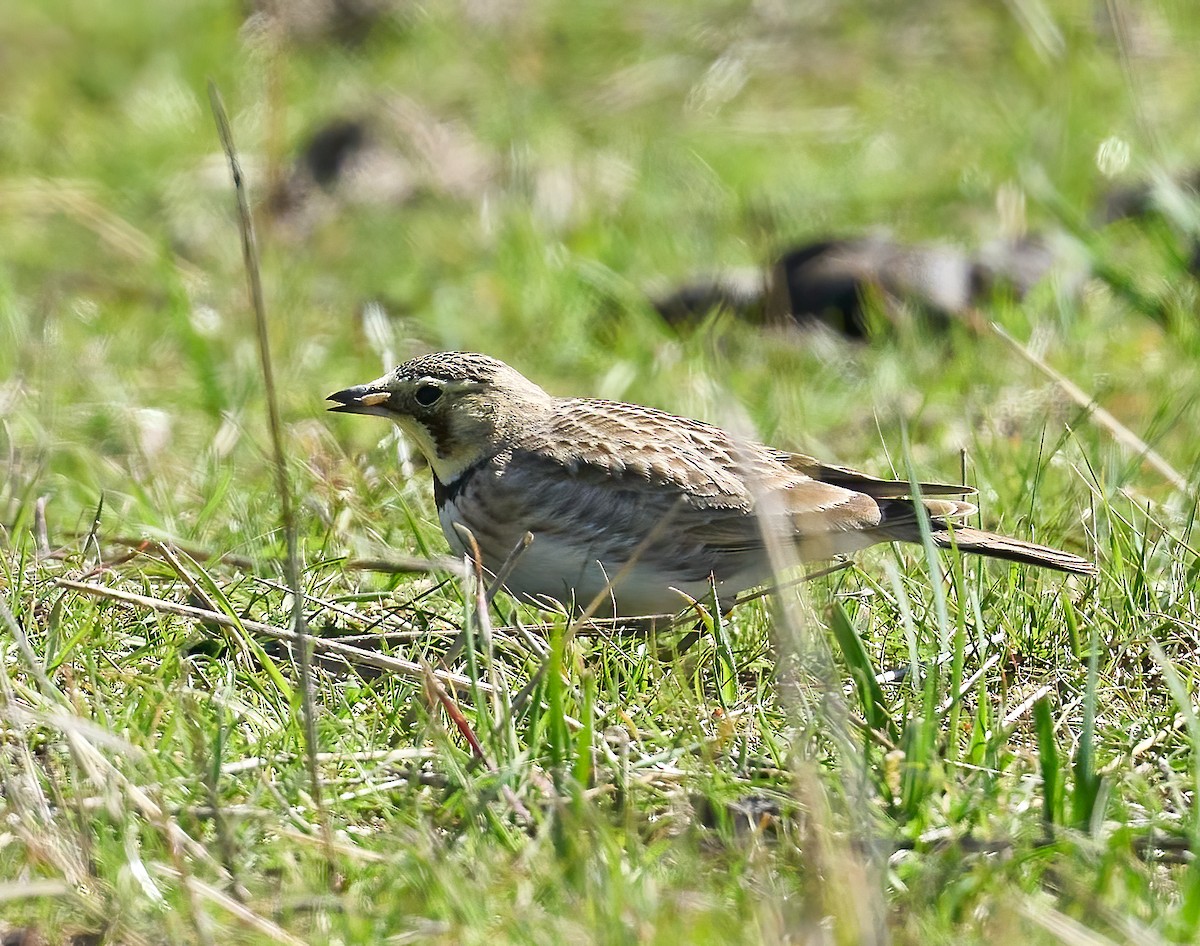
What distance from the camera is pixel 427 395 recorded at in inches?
194

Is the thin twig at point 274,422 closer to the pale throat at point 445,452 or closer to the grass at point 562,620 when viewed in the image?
the grass at point 562,620

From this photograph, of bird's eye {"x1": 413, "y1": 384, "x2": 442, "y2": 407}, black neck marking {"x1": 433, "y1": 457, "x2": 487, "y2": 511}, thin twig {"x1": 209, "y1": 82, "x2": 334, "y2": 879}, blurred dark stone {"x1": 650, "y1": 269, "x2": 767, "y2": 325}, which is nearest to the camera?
thin twig {"x1": 209, "y1": 82, "x2": 334, "y2": 879}

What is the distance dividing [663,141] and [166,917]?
6.93 m

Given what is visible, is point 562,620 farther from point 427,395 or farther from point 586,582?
point 427,395

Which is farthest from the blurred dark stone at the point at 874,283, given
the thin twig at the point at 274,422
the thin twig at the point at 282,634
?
the thin twig at the point at 274,422

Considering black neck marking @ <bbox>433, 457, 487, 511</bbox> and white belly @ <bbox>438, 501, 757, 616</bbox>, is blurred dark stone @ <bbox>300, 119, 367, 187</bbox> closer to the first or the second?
black neck marking @ <bbox>433, 457, 487, 511</bbox>

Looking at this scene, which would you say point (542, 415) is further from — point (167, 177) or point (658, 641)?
point (167, 177)

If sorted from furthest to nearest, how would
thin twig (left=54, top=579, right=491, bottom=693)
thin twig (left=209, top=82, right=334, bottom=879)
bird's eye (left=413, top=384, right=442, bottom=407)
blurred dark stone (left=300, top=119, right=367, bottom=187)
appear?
blurred dark stone (left=300, top=119, right=367, bottom=187), bird's eye (left=413, top=384, right=442, bottom=407), thin twig (left=54, top=579, right=491, bottom=693), thin twig (left=209, top=82, right=334, bottom=879)

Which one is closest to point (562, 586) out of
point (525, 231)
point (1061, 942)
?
point (1061, 942)

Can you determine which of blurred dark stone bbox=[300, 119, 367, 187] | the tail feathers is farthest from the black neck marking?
blurred dark stone bbox=[300, 119, 367, 187]

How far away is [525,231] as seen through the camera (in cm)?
784

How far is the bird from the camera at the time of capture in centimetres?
446

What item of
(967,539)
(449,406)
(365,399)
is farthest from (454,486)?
(967,539)

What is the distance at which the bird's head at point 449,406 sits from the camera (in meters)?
4.89
